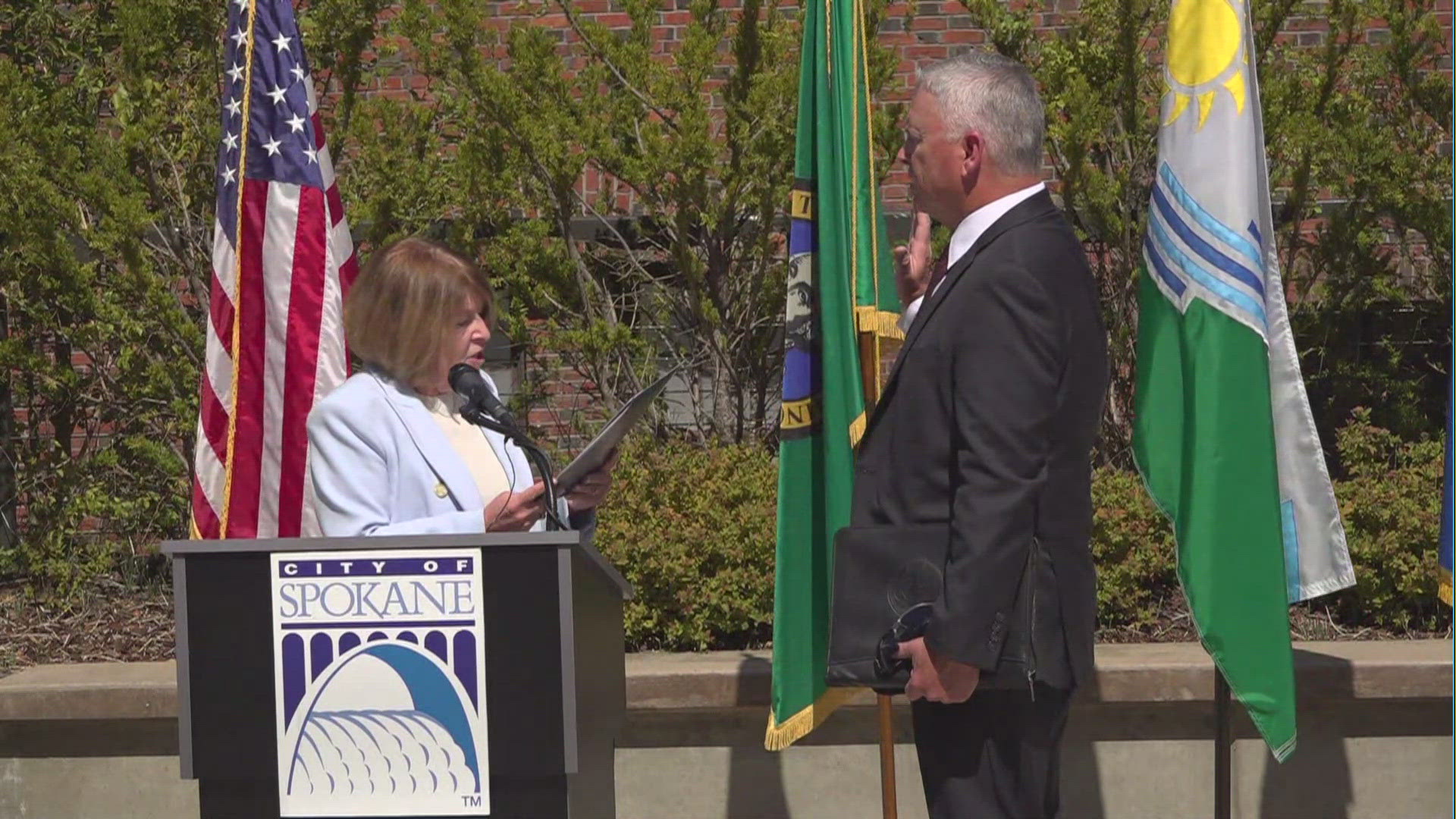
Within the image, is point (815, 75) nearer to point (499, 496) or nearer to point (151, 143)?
point (499, 496)

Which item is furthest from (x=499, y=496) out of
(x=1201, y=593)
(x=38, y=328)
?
(x=38, y=328)

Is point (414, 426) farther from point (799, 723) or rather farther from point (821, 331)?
point (799, 723)

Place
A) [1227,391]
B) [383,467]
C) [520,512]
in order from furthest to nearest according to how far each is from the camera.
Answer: [1227,391] < [383,467] < [520,512]

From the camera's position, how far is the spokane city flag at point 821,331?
4.84 meters

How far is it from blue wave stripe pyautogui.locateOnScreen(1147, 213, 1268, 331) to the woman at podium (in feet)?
6.07

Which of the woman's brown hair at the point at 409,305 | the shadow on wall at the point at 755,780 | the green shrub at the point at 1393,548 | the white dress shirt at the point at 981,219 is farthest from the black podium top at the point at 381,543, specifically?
the green shrub at the point at 1393,548

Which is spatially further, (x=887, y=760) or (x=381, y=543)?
(x=887, y=760)

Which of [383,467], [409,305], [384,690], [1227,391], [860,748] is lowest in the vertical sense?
[860,748]

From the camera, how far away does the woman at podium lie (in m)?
3.81

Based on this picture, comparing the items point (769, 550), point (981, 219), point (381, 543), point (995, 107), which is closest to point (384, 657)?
point (381, 543)

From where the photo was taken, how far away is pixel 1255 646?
4.70m

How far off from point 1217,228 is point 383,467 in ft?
7.81

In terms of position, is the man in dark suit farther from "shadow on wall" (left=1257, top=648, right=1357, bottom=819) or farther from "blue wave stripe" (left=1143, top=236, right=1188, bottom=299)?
"shadow on wall" (left=1257, top=648, right=1357, bottom=819)

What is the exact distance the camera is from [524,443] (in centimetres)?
343
